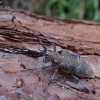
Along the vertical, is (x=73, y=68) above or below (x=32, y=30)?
below

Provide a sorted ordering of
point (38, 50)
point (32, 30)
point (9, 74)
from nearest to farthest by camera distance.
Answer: point (9, 74) → point (38, 50) → point (32, 30)

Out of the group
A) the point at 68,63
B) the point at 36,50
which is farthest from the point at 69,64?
the point at 36,50

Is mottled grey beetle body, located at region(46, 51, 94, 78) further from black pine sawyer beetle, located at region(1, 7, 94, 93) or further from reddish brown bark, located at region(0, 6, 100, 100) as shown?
reddish brown bark, located at region(0, 6, 100, 100)

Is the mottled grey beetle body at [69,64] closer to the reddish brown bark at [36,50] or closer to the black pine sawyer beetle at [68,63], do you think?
the black pine sawyer beetle at [68,63]

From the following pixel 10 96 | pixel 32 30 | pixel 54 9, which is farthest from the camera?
pixel 54 9

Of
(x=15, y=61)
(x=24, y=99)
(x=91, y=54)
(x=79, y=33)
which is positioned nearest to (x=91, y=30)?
(x=79, y=33)

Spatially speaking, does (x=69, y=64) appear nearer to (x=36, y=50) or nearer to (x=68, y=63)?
(x=68, y=63)

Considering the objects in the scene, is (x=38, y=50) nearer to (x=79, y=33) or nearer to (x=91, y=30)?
(x=79, y=33)

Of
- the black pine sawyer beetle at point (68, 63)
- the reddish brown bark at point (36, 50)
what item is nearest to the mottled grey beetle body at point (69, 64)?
the black pine sawyer beetle at point (68, 63)
